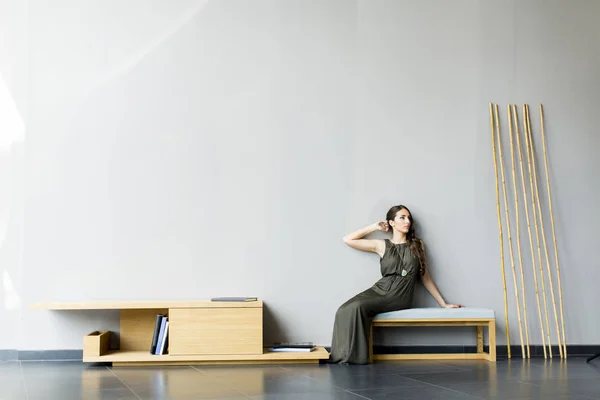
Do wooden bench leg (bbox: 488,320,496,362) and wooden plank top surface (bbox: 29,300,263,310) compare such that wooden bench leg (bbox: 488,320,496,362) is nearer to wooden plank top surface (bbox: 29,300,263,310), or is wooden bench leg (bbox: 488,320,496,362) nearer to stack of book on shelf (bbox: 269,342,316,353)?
stack of book on shelf (bbox: 269,342,316,353)

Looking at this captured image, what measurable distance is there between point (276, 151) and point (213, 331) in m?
1.39

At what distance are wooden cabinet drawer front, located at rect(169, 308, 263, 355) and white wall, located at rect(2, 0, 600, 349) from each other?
1.12ft

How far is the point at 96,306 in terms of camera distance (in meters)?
4.87

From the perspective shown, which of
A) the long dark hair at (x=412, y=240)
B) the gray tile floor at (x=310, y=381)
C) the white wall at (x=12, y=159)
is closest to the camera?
the gray tile floor at (x=310, y=381)

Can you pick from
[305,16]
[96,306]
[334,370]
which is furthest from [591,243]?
[96,306]

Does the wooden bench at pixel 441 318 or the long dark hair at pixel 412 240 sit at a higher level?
the long dark hair at pixel 412 240

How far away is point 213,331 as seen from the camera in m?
4.95

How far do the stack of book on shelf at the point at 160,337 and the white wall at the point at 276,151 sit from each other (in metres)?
0.26

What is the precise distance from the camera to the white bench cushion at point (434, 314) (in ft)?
16.9

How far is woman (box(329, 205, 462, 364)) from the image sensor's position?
5004 mm

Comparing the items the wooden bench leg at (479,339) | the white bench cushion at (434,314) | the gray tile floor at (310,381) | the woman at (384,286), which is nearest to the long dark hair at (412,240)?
the woman at (384,286)

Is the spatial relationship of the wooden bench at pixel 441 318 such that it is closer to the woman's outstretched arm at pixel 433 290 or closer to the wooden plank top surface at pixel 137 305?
the woman's outstretched arm at pixel 433 290

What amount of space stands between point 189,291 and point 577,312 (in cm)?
294

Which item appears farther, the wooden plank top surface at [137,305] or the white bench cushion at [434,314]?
the white bench cushion at [434,314]
